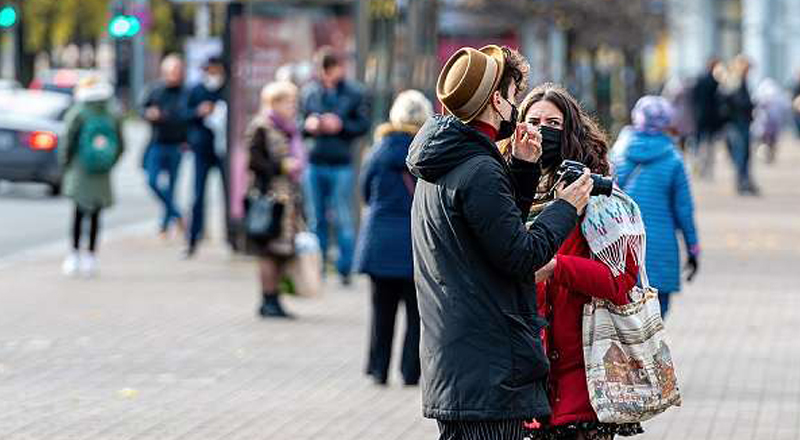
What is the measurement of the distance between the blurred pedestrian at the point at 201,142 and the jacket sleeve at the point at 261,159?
471 centimetres

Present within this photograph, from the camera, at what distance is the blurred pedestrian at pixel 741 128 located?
27766mm

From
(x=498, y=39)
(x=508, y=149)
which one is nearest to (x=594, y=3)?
(x=498, y=39)

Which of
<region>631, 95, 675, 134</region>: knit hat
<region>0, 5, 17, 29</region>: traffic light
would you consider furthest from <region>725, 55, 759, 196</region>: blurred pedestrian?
<region>631, 95, 675, 134</region>: knit hat

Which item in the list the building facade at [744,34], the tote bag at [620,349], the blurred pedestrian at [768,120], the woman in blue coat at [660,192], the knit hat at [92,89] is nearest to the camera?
the tote bag at [620,349]

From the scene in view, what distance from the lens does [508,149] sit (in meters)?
5.95

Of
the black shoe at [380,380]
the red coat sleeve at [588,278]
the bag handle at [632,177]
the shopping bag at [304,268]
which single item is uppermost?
the red coat sleeve at [588,278]

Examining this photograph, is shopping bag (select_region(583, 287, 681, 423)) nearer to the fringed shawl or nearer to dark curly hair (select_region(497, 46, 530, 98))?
the fringed shawl

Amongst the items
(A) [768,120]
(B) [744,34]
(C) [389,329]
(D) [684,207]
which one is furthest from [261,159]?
(B) [744,34]

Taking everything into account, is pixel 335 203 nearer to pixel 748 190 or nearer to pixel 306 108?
pixel 306 108

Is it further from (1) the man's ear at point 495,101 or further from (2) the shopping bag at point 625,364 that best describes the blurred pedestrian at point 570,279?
(1) the man's ear at point 495,101

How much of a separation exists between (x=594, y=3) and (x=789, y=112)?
13.0 metres

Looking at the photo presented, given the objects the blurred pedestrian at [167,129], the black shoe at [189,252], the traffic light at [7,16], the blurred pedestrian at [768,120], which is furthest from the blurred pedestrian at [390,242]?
the blurred pedestrian at [768,120]

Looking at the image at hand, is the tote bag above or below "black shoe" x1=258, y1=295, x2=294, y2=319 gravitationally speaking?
above

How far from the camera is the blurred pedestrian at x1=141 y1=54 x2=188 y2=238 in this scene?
19.4 metres
